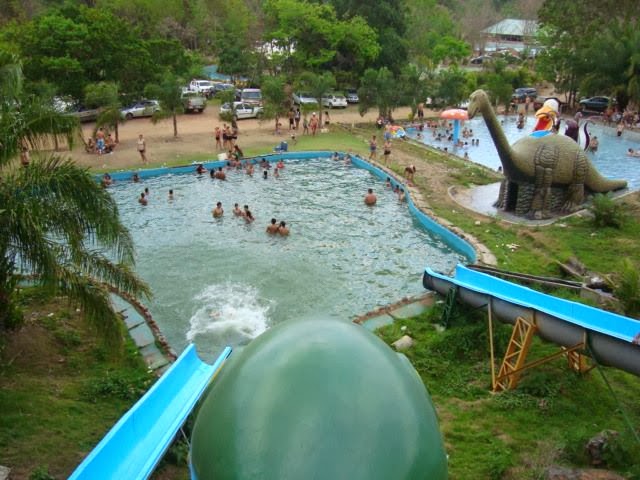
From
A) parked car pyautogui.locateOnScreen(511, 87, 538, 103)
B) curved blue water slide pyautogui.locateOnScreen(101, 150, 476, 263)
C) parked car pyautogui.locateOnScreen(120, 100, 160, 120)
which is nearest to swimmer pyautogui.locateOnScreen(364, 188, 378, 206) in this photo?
curved blue water slide pyautogui.locateOnScreen(101, 150, 476, 263)

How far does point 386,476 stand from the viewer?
306 cm

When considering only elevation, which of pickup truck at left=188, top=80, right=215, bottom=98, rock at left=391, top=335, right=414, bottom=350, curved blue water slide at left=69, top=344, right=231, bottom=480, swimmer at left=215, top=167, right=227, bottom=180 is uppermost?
pickup truck at left=188, top=80, right=215, bottom=98

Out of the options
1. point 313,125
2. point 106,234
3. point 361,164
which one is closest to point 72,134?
point 106,234

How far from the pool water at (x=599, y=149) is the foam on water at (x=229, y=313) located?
51.2 feet

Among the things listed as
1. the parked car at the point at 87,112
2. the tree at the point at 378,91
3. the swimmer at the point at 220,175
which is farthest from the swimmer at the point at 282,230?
the parked car at the point at 87,112

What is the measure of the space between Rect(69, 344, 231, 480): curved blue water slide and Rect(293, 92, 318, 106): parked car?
30.4 meters

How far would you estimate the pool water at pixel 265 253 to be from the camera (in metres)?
12.3

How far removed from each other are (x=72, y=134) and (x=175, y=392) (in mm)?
3962

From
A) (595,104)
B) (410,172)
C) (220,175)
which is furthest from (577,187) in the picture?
(595,104)

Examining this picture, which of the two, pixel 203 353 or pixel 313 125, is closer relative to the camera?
pixel 203 353

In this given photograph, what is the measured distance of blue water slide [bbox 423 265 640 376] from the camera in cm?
722

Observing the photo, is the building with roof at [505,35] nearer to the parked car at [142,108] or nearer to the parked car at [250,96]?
the parked car at [250,96]

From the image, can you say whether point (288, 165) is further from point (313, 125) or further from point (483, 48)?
point (483, 48)

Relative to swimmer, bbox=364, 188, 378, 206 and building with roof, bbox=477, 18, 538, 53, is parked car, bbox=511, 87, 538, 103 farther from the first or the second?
swimmer, bbox=364, 188, 378, 206
